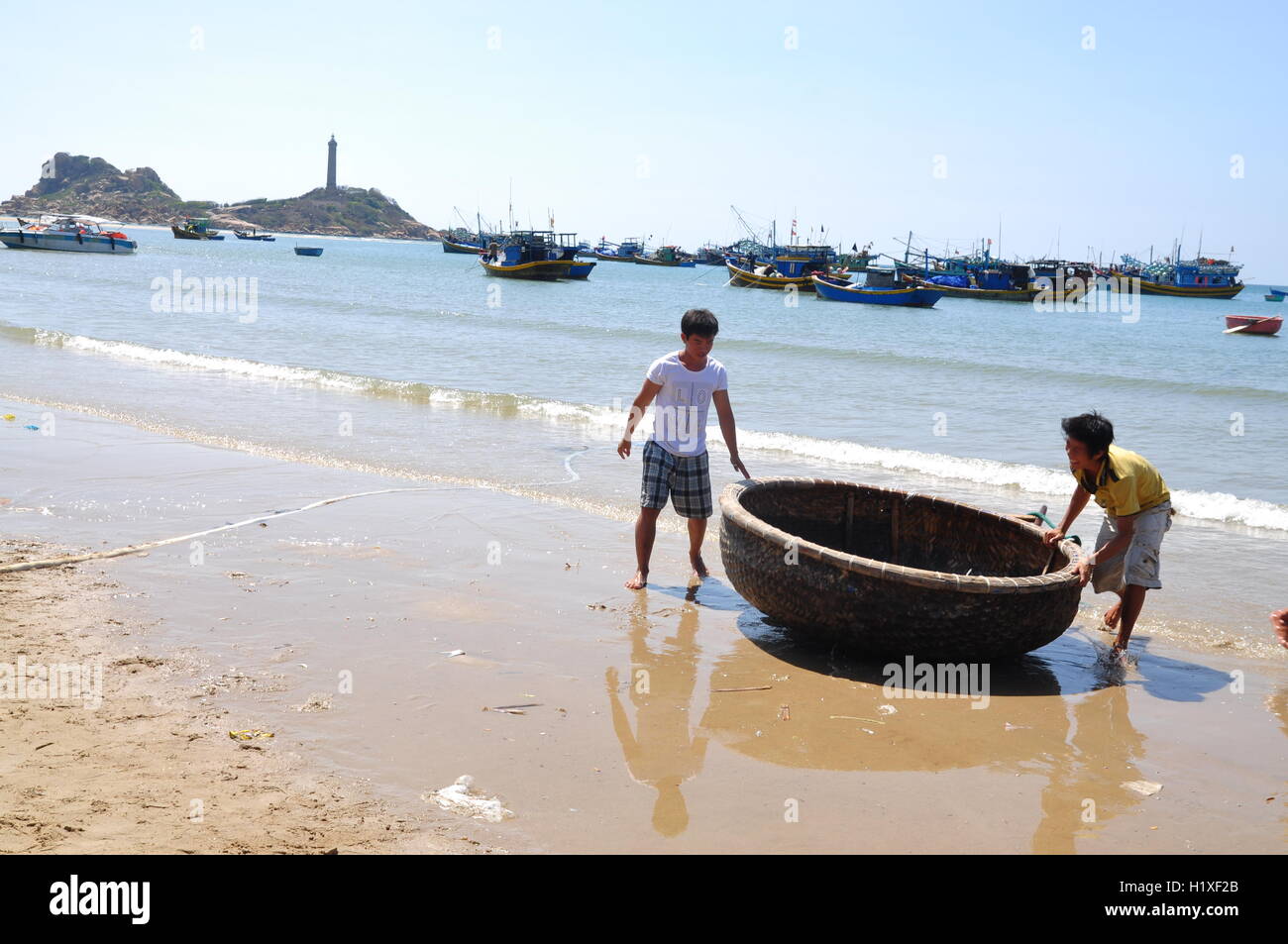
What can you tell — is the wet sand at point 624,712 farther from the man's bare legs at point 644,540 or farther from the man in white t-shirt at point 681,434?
the man in white t-shirt at point 681,434

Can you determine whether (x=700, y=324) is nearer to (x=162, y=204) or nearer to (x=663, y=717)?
(x=663, y=717)

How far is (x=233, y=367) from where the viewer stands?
15750mm

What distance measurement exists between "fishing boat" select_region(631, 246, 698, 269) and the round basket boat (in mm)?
111145

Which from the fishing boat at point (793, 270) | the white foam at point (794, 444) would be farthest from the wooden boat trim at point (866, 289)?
the white foam at point (794, 444)

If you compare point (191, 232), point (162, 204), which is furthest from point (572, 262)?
point (162, 204)

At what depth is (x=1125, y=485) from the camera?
489 centimetres

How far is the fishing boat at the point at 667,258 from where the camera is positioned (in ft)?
375

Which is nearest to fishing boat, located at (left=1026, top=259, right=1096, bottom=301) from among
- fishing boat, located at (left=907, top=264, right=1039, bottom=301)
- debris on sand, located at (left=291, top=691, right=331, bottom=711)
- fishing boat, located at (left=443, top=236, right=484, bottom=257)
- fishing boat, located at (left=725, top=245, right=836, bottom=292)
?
fishing boat, located at (left=907, top=264, right=1039, bottom=301)

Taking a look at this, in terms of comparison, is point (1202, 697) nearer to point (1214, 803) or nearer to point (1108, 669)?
point (1108, 669)

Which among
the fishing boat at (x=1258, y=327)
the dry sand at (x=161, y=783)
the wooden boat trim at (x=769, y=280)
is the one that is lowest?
the dry sand at (x=161, y=783)

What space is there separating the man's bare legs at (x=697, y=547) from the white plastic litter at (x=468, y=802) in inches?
109

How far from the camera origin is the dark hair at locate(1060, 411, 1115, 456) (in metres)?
4.73

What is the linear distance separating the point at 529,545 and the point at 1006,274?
59.5m

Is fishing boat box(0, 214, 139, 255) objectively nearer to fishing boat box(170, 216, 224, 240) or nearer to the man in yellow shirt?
fishing boat box(170, 216, 224, 240)
